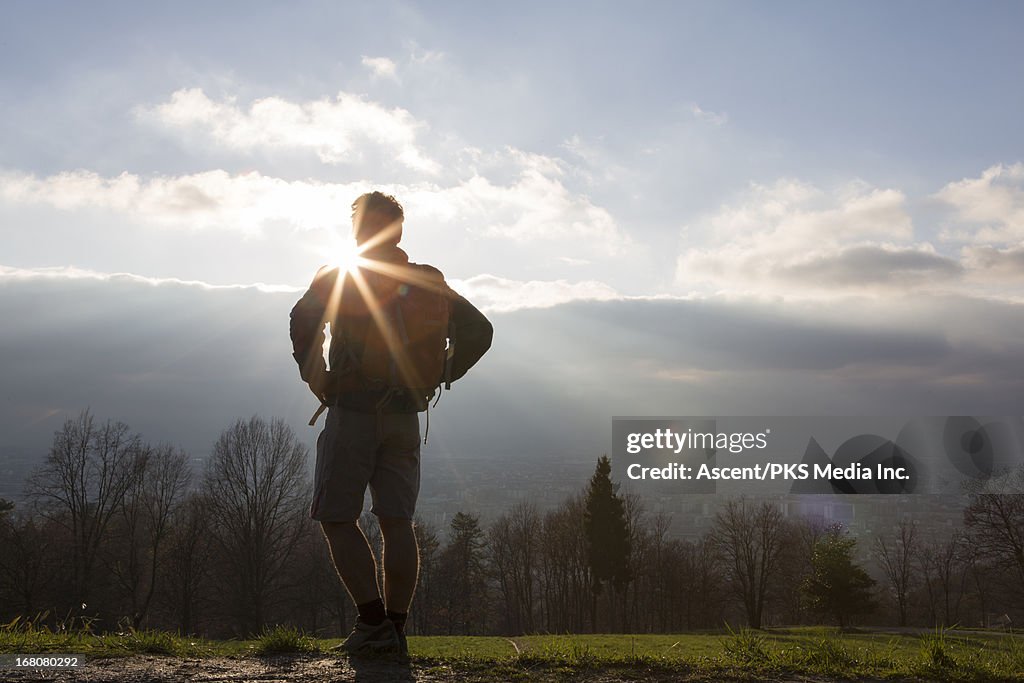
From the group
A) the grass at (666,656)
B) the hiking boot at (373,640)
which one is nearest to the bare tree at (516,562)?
the grass at (666,656)

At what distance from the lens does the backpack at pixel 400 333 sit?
304 centimetres

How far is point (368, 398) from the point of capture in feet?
9.89

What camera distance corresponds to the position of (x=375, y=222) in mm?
3322

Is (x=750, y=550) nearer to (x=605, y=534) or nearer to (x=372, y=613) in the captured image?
(x=605, y=534)

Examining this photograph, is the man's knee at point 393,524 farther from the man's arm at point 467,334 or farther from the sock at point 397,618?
the man's arm at point 467,334

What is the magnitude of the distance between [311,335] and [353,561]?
3.27 ft

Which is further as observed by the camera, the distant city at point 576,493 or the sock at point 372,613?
the distant city at point 576,493

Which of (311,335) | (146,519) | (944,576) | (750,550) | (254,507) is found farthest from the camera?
(750,550)

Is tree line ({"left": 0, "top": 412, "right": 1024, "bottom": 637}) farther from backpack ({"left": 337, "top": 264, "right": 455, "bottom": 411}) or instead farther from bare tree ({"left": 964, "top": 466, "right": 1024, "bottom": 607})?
backpack ({"left": 337, "top": 264, "right": 455, "bottom": 411})

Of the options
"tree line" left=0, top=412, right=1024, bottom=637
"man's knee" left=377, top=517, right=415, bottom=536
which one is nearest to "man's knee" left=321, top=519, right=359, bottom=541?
"man's knee" left=377, top=517, right=415, bottom=536

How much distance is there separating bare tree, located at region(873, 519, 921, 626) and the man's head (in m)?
66.8

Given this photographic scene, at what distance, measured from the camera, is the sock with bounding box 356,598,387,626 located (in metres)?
2.87

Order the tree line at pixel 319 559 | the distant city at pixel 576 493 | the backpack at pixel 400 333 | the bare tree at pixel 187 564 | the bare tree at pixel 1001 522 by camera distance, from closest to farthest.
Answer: the backpack at pixel 400 333
the bare tree at pixel 1001 522
the tree line at pixel 319 559
the bare tree at pixel 187 564
the distant city at pixel 576 493

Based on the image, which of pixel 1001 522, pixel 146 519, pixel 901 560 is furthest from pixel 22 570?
pixel 901 560
